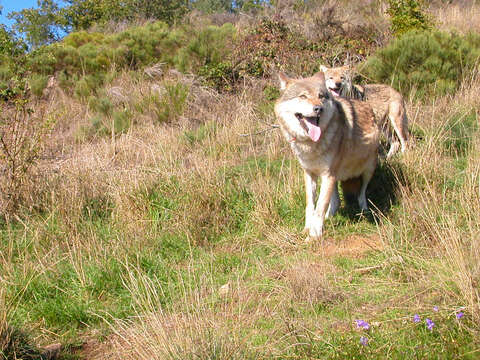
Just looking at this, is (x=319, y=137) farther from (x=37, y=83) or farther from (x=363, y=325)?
(x=37, y=83)

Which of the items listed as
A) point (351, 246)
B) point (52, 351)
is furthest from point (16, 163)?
point (351, 246)

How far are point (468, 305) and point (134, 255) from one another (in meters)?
2.96

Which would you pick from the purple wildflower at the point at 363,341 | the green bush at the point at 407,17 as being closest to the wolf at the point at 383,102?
the green bush at the point at 407,17

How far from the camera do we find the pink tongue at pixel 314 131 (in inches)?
190

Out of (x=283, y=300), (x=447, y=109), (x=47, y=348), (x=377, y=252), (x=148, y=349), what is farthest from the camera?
(x=447, y=109)

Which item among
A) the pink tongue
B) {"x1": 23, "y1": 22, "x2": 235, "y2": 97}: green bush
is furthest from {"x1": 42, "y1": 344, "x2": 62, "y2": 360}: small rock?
{"x1": 23, "y1": 22, "x2": 235, "y2": 97}: green bush

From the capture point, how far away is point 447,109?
8.09m

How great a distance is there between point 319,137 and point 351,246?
1.16m

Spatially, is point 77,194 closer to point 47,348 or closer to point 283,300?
point 47,348

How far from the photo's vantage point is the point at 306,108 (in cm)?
482

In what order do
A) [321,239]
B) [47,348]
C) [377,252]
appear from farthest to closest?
[321,239] → [377,252] → [47,348]

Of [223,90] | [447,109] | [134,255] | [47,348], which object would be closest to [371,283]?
[134,255]

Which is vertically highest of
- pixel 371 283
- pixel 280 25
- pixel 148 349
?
pixel 280 25

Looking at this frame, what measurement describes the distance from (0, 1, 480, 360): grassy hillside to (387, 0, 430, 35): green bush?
1.52 meters
